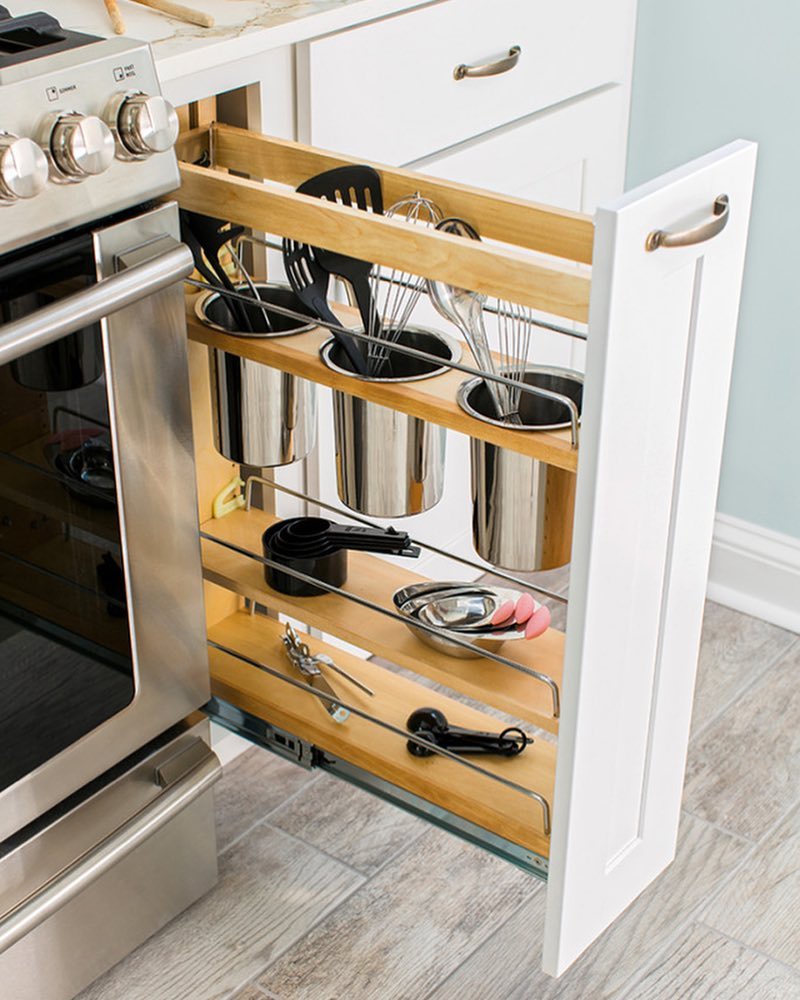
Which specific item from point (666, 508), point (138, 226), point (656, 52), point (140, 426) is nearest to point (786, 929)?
point (666, 508)

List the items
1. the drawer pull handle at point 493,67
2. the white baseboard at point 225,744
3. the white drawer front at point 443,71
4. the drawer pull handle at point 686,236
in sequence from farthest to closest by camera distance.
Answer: the white baseboard at point 225,744 < the drawer pull handle at point 493,67 < the white drawer front at point 443,71 < the drawer pull handle at point 686,236

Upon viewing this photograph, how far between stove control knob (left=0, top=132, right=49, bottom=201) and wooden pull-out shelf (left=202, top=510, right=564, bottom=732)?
559 mm

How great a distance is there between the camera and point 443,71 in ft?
5.71

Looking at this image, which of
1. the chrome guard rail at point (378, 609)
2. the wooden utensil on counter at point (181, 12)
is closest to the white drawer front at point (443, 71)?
the wooden utensil on counter at point (181, 12)

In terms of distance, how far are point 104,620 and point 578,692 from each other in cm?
48

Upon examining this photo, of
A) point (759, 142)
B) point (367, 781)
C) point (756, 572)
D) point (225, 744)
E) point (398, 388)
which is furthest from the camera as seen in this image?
point (756, 572)

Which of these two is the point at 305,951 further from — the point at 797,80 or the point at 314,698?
the point at 797,80

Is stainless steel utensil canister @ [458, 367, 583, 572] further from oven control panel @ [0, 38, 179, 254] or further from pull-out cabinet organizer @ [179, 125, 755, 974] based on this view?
oven control panel @ [0, 38, 179, 254]

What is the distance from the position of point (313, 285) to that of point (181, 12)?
350 millimetres

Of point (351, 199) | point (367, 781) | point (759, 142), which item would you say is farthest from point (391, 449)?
point (759, 142)

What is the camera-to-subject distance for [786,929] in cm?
168

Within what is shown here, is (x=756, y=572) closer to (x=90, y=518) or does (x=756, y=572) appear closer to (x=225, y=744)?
(x=225, y=744)

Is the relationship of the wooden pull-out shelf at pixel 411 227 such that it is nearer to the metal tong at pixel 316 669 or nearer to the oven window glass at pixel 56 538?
the oven window glass at pixel 56 538

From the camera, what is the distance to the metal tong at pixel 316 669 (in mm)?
1513
